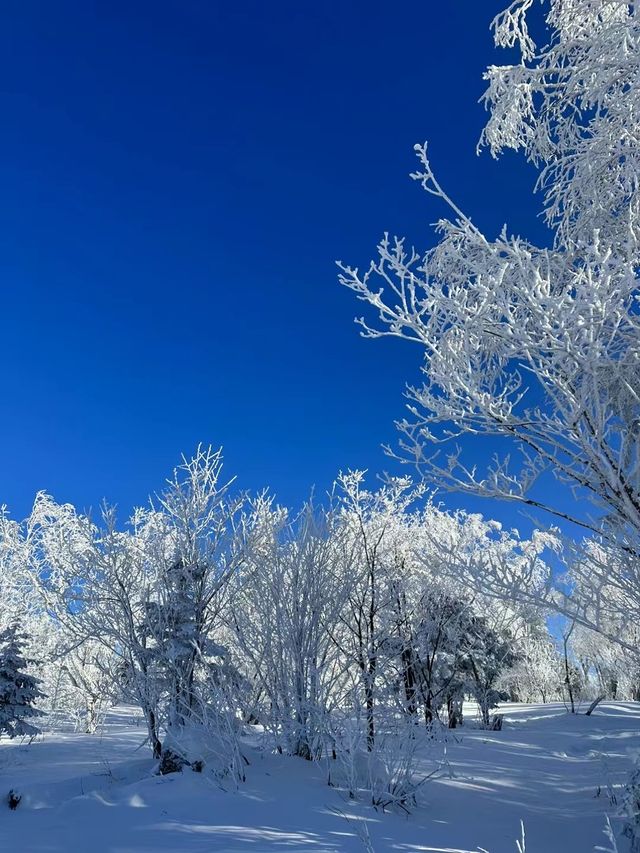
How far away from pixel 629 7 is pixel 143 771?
37.4ft

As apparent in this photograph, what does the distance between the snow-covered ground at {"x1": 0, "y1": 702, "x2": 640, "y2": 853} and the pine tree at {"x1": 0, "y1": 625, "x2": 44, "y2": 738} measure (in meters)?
1.09

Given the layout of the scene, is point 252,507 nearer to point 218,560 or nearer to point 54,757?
point 218,560

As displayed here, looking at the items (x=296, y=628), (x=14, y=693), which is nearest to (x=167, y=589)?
(x=296, y=628)

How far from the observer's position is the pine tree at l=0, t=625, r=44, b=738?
1120 centimetres

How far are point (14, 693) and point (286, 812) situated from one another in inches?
324

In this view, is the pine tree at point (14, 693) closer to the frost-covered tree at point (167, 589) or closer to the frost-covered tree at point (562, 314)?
the frost-covered tree at point (167, 589)

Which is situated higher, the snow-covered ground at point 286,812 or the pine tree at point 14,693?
the pine tree at point 14,693

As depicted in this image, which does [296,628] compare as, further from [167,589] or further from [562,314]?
[562,314]

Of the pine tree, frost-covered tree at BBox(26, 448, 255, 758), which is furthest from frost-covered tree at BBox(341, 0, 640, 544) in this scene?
the pine tree

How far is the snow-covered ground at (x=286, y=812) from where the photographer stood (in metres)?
4.79

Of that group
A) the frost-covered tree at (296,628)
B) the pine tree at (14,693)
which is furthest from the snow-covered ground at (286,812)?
the pine tree at (14,693)

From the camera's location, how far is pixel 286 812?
5637mm

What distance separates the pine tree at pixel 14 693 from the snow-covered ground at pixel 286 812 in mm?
1093

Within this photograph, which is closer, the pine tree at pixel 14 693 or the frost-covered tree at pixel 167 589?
the frost-covered tree at pixel 167 589
